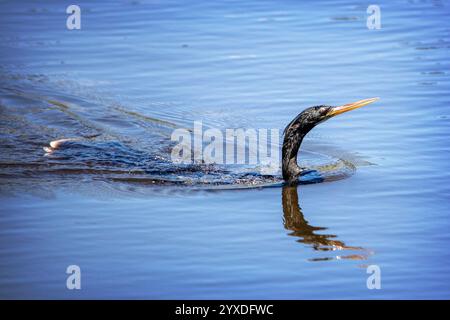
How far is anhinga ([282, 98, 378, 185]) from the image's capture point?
966 centimetres

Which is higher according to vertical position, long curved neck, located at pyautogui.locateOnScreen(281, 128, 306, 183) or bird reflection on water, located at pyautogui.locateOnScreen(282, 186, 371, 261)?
long curved neck, located at pyautogui.locateOnScreen(281, 128, 306, 183)

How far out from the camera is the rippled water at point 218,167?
751cm

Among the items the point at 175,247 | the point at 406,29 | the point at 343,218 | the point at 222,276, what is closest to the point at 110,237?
the point at 175,247

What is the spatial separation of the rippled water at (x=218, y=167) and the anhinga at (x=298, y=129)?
0.21 meters

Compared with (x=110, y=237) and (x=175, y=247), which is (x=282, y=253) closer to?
(x=175, y=247)

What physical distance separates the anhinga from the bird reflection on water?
450mm

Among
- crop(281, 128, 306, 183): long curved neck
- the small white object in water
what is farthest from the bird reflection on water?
the small white object in water

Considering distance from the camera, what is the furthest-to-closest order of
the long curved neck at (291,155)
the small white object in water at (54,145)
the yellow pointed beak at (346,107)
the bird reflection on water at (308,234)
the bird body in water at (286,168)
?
1. the small white object in water at (54,145)
2. the long curved neck at (291,155)
3. the bird body in water at (286,168)
4. the yellow pointed beak at (346,107)
5. the bird reflection on water at (308,234)

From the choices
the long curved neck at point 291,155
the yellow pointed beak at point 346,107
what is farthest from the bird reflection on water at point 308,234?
the yellow pointed beak at point 346,107

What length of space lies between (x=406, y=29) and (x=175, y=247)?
8.79 m

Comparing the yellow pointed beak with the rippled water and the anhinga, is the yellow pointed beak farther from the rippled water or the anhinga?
the rippled water

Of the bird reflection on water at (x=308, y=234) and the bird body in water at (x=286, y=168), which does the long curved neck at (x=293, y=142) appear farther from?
the bird reflection on water at (x=308, y=234)

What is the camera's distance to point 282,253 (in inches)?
309

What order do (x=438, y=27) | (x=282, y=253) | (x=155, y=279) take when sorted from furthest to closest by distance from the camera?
(x=438, y=27) < (x=282, y=253) < (x=155, y=279)
